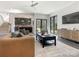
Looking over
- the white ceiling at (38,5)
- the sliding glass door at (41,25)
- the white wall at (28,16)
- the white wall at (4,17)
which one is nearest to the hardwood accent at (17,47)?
the white ceiling at (38,5)

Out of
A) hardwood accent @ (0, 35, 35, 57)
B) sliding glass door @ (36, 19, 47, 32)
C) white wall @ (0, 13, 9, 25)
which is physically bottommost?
hardwood accent @ (0, 35, 35, 57)

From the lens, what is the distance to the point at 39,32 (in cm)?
868

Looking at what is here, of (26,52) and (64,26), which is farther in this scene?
(64,26)

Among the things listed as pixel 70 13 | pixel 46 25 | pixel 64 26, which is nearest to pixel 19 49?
pixel 70 13

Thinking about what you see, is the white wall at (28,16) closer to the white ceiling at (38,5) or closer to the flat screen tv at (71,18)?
the white ceiling at (38,5)

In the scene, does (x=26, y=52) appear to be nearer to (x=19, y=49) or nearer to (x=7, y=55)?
(x=19, y=49)

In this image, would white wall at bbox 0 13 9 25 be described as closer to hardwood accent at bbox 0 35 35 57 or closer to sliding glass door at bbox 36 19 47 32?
sliding glass door at bbox 36 19 47 32

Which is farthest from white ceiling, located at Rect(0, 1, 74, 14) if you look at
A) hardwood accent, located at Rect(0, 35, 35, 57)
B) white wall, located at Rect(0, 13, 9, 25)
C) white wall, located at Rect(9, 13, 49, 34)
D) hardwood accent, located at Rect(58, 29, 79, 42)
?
hardwood accent, located at Rect(0, 35, 35, 57)

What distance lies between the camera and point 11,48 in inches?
125

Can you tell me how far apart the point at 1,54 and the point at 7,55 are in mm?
184

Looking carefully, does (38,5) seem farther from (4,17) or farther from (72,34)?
(4,17)

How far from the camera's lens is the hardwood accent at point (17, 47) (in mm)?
3119

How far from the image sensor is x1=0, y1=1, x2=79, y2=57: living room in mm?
3201

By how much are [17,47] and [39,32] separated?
5.54 metres
